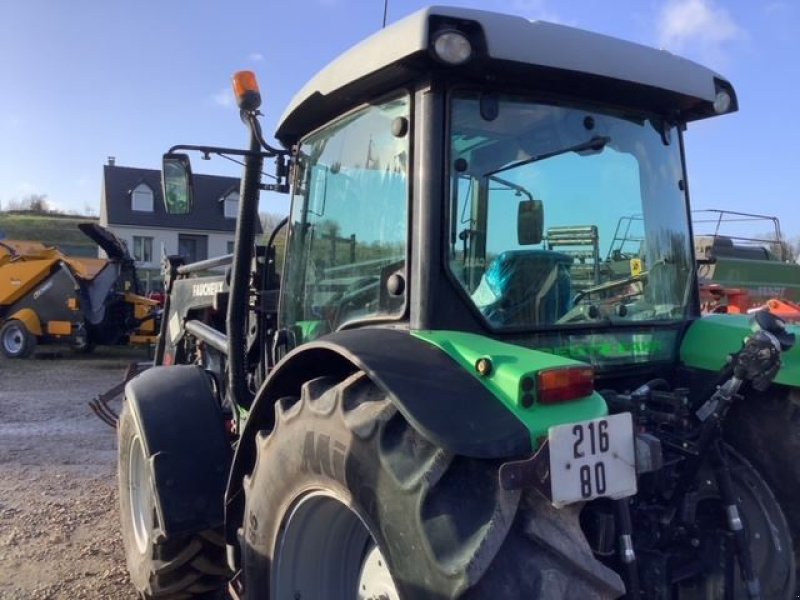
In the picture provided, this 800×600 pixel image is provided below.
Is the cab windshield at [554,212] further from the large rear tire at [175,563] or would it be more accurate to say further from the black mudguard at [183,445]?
the large rear tire at [175,563]

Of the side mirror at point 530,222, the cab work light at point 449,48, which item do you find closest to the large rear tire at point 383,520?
the side mirror at point 530,222

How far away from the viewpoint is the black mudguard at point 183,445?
3.19 m

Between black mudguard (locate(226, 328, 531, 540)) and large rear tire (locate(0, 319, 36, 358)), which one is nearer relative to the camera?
black mudguard (locate(226, 328, 531, 540))

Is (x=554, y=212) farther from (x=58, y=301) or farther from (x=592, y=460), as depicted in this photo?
(x=58, y=301)

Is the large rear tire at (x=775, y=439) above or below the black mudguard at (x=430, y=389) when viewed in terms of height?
below

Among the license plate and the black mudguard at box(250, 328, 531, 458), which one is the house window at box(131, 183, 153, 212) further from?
the license plate

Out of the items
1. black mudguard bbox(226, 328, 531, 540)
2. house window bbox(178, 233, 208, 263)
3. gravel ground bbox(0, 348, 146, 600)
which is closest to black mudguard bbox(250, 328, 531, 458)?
black mudguard bbox(226, 328, 531, 540)

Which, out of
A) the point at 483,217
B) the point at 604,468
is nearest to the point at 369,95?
the point at 483,217

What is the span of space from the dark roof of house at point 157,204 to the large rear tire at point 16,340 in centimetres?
2493

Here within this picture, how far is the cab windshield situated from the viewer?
8.10 ft

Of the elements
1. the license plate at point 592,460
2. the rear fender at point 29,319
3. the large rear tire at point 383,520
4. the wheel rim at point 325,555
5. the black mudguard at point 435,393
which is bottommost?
the rear fender at point 29,319

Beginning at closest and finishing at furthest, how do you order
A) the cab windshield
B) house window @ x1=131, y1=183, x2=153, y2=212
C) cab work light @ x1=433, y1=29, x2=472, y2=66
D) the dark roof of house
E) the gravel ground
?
cab work light @ x1=433, y1=29, x2=472, y2=66, the cab windshield, the gravel ground, the dark roof of house, house window @ x1=131, y1=183, x2=153, y2=212

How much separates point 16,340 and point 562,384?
14.8 m

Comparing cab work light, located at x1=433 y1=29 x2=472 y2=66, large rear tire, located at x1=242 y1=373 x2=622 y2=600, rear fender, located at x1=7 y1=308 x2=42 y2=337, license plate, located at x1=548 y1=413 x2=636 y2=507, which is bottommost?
rear fender, located at x1=7 y1=308 x2=42 y2=337
